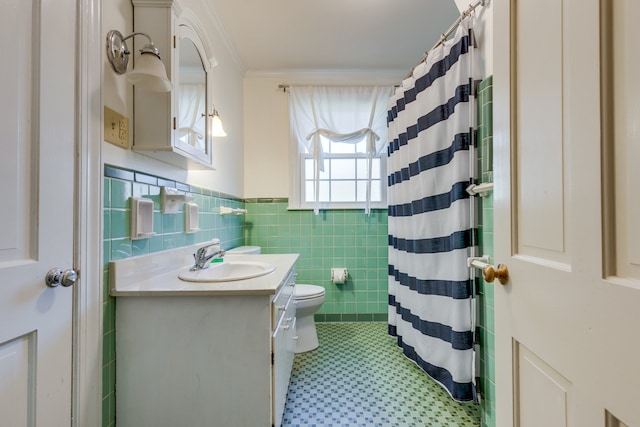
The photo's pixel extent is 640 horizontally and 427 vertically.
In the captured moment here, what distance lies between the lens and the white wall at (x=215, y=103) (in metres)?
1.01

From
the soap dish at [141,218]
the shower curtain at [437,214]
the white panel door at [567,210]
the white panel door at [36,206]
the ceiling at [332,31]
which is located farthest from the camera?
the ceiling at [332,31]

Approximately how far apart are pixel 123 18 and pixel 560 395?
172cm

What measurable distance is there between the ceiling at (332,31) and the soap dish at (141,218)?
1.45 metres

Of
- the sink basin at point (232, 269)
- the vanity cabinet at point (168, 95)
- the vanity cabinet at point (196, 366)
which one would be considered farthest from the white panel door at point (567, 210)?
the vanity cabinet at point (168, 95)

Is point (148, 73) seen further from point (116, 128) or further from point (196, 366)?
point (196, 366)

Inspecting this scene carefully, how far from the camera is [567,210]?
1.75 feet

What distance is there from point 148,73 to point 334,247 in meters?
2.00

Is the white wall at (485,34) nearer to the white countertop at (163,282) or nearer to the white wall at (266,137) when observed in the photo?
the white countertop at (163,282)

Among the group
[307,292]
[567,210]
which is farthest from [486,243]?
[307,292]

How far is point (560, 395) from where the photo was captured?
55cm

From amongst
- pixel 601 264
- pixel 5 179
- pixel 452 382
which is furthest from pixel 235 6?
pixel 452 382

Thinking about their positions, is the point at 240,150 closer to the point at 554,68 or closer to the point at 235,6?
the point at 235,6

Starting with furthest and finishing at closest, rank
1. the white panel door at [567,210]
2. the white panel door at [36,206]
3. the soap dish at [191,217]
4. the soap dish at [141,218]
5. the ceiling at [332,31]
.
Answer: the ceiling at [332,31] → the soap dish at [191,217] → the soap dish at [141,218] → the white panel door at [36,206] → the white panel door at [567,210]

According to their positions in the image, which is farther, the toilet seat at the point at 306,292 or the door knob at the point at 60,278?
the toilet seat at the point at 306,292
